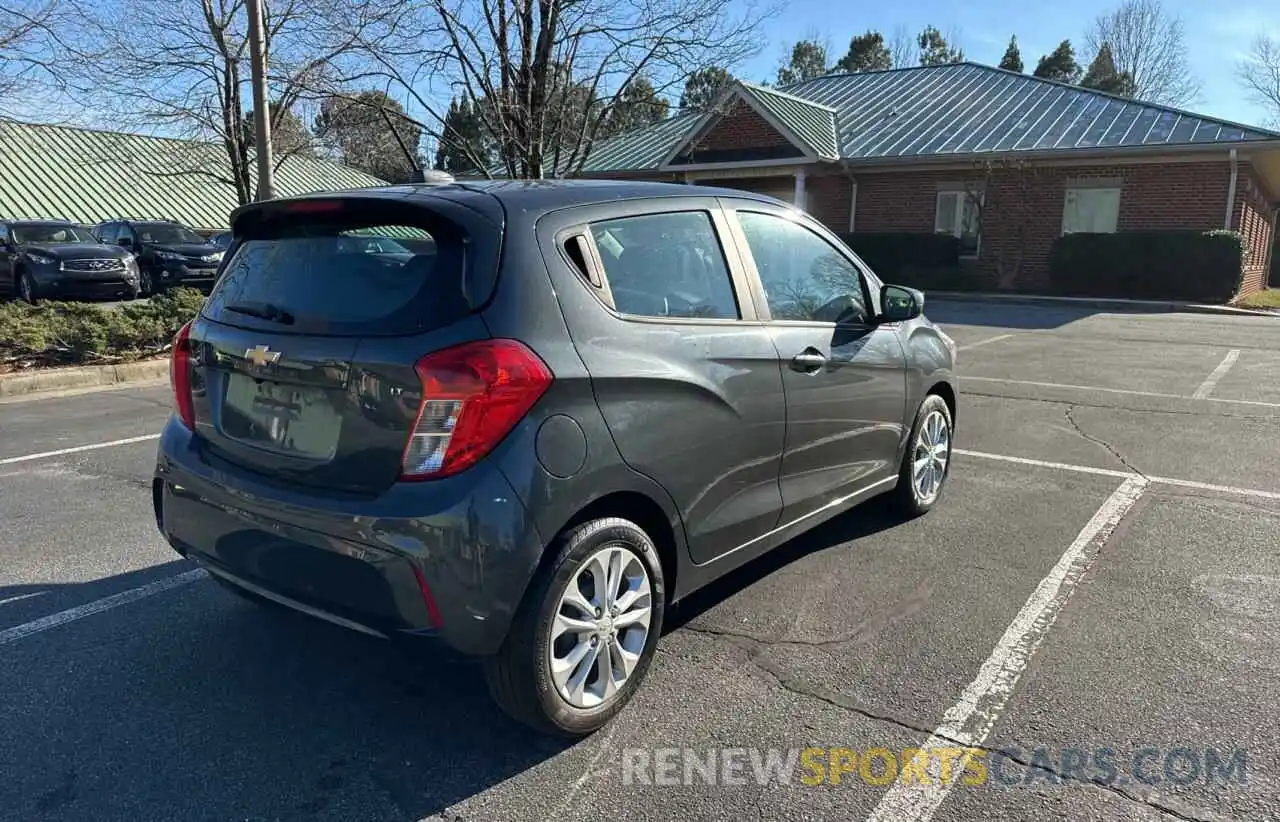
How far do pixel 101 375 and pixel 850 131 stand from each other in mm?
20932

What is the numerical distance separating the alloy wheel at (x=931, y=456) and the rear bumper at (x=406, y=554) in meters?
2.91

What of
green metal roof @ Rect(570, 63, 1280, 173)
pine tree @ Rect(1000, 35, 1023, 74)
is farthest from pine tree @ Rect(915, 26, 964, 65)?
green metal roof @ Rect(570, 63, 1280, 173)

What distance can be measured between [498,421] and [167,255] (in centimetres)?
1927

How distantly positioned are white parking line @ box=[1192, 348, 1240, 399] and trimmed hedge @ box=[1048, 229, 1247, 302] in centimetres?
779

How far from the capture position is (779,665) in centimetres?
332

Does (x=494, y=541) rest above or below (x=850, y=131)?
below

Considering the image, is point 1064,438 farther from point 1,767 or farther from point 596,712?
point 1,767

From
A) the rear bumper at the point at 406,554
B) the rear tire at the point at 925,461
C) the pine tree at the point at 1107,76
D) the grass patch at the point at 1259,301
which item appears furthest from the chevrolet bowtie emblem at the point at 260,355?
the pine tree at the point at 1107,76

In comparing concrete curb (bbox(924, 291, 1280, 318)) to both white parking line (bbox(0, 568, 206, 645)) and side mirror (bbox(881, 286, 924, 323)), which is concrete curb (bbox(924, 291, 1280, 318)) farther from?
white parking line (bbox(0, 568, 206, 645))

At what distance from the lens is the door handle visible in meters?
3.64

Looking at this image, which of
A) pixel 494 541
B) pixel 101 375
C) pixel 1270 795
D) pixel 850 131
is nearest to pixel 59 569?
pixel 494 541

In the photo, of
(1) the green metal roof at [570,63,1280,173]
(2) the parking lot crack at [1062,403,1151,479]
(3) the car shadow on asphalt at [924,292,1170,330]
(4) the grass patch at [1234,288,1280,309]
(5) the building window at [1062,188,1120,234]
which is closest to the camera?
(2) the parking lot crack at [1062,403,1151,479]

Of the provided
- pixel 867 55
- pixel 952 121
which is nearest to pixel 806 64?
pixel 867 55

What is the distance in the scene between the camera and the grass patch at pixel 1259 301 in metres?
Result: 19.1
